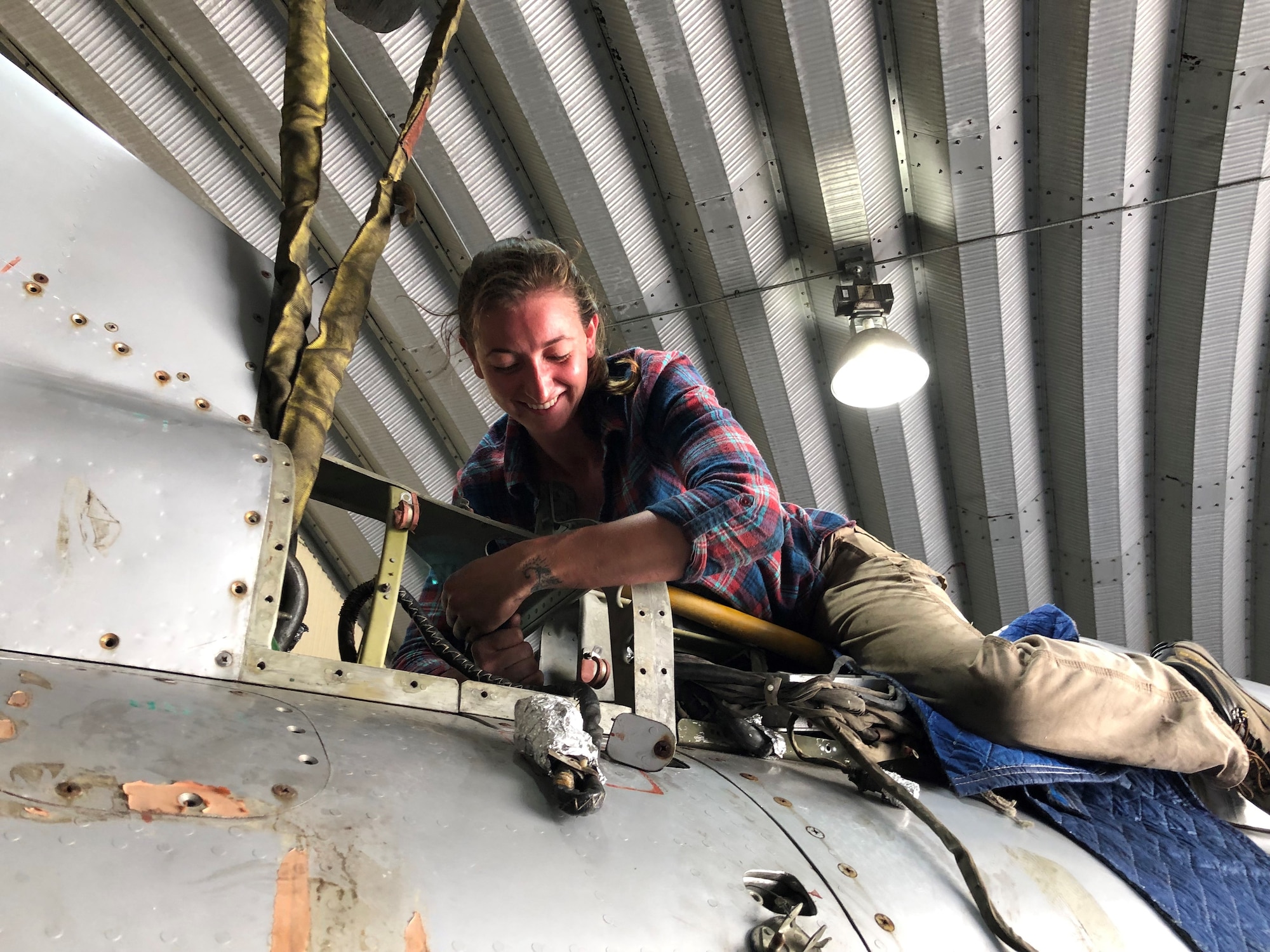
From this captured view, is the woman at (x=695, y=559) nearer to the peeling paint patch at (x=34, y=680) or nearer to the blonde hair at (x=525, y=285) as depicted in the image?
the blonde hair at (x=525, y=285)

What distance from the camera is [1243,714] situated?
1738mm

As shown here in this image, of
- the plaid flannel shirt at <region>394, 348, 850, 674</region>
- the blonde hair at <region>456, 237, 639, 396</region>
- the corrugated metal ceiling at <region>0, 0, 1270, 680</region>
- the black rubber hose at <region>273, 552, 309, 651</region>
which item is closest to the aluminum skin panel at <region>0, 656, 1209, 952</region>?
the black rubber hose at <region>273, 552, 309, 651</region>

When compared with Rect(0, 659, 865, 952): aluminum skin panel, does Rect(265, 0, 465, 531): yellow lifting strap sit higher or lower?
higher

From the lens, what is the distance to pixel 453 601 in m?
1.43

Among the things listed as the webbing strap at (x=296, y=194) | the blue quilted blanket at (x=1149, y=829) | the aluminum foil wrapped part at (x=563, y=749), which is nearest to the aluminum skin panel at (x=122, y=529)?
the webbing strap at (x=296, y=194)

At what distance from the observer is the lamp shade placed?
3.61 metres

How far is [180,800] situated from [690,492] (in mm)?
927

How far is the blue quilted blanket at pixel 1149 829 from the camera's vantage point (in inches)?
53.6

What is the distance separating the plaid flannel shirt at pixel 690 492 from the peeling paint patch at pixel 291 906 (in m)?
0.85

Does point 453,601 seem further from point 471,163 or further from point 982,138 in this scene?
point 982,138

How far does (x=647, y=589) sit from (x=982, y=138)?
290 cm

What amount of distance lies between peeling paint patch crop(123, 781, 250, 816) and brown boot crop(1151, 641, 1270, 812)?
177 cm

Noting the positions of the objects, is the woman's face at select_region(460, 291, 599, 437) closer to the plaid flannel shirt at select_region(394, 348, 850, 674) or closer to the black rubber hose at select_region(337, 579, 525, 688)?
the plaid flannel shirt at select_region(394, 348, 850, 674)

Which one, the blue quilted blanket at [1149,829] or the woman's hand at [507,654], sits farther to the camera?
the woman's hand at [507,654]
